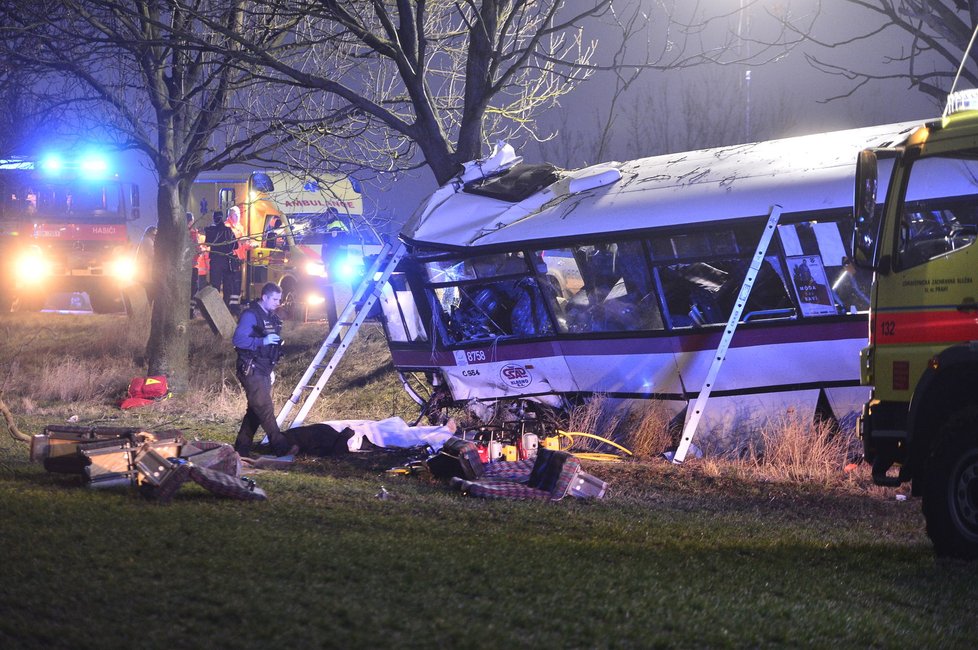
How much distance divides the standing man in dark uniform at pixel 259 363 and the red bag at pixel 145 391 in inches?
236

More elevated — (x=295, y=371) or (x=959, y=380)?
(x=959, y=380)

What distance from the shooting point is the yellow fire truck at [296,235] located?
1795cm

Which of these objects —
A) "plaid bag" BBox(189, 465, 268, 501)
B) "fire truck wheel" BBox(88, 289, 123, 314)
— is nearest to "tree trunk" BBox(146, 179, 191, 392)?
"fire truck wheel" BBox(88, 289, 123, 314)

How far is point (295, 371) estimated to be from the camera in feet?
63.5

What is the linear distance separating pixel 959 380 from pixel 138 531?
222 inches

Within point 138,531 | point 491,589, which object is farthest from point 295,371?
point 491,589

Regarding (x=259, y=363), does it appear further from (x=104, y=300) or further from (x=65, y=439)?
(x=104, y=300)

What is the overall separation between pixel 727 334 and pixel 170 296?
452 inches

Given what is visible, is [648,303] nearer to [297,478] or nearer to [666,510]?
[666,510]

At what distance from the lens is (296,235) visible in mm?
21188

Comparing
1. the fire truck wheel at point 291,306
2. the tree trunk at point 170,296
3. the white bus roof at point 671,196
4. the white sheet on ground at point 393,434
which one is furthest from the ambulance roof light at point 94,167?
the white sheet on ground at point 393,434

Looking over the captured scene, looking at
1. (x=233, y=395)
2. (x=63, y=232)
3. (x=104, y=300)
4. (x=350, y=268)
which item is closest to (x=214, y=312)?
(x=233, y=395)

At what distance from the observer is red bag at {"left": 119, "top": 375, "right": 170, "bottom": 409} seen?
1820 centimetres

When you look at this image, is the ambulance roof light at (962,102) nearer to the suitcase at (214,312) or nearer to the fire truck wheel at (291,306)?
the suitcase at (214,312)
